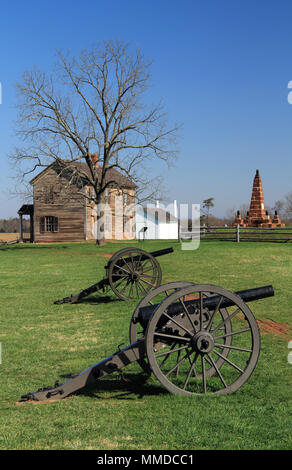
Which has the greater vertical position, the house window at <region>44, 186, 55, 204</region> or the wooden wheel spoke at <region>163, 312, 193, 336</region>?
the house window at <region>44, 186, 55, 204</region>

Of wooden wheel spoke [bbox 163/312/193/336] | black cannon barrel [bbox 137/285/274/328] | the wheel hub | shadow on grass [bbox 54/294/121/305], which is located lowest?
shadow on grass [bbox 54/294/121/305]

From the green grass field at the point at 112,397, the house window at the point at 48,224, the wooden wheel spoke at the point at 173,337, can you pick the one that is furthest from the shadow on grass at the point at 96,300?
the house window at the point at 48,224

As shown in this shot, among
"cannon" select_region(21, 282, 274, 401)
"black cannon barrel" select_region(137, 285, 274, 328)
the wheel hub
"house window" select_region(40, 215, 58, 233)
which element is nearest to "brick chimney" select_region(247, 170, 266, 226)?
"house window" select_region(40, 215, 58, 233)

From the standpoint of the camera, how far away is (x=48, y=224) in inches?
1716

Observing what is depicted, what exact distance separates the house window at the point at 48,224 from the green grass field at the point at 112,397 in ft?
103

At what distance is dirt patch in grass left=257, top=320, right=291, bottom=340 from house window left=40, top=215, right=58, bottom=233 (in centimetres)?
3595

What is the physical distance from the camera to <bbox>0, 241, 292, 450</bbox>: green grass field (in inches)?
162

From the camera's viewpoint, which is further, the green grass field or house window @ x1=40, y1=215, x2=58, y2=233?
house window @ x1=40, y1=215, x2=58, y2=233

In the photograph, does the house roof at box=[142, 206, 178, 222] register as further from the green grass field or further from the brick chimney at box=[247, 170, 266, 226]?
the green grass field

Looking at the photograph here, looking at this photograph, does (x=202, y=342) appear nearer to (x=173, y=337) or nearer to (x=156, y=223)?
(x=173, y=337)

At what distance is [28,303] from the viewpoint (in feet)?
39.4

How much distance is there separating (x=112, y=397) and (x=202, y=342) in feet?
4.15

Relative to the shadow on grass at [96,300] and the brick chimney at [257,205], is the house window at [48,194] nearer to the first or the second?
the brick chimney at [257,205]
